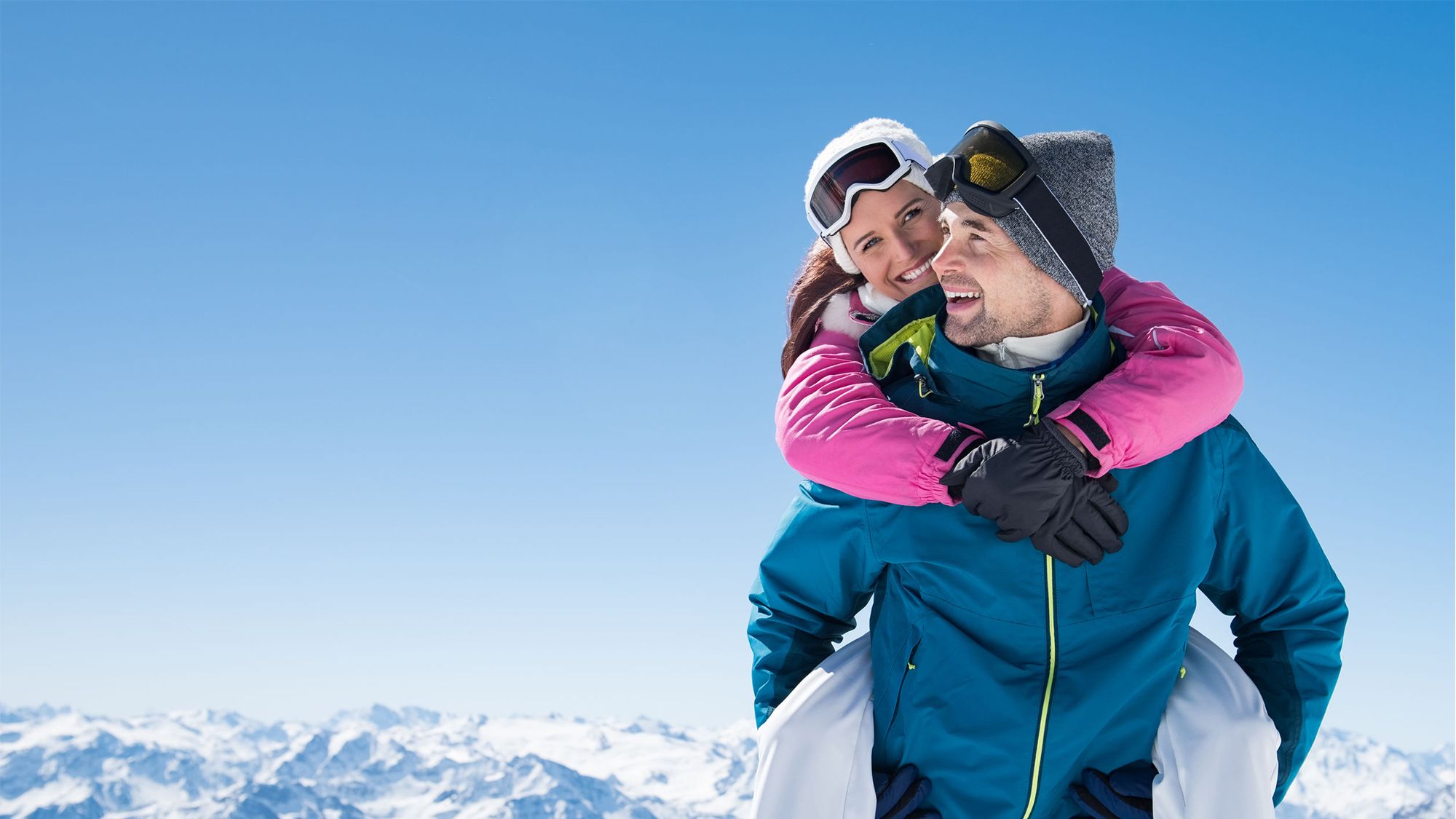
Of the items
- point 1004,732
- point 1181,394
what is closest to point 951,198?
point 1181,394

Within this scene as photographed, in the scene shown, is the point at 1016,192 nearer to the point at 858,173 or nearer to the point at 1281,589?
the point at 858,173

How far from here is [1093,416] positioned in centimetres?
270

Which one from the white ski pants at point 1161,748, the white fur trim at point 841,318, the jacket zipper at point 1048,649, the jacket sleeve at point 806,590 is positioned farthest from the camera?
the white fur trim at point 841,318

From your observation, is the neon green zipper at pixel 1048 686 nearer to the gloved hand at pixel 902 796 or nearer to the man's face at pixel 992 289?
the gloved hand at pixel 902 796

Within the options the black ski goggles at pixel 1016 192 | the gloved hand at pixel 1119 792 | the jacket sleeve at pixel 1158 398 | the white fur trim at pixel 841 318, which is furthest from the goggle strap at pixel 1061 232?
the gloved hand at pixel 1119 792

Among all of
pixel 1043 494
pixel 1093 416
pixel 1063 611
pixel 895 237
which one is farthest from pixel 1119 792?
pixel 895 237

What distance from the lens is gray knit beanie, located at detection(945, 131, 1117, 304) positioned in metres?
2.99

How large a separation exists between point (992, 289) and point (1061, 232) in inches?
9.8

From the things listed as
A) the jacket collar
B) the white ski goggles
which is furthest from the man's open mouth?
the jacket collar

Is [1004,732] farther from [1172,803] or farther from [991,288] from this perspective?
[991,288]

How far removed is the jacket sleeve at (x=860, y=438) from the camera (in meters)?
2.82

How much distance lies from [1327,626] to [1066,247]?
1.41 metres

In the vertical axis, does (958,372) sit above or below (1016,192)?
below

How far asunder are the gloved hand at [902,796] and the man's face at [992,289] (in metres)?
1.33
